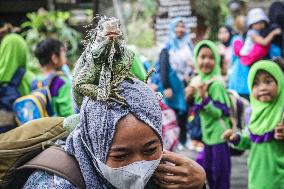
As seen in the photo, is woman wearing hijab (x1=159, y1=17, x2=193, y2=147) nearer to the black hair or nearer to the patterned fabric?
the black hair

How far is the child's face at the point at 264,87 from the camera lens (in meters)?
4.16

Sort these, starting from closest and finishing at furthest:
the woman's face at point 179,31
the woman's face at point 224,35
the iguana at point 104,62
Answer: the iguana at point 104,62 → the woman's face at point 179,31 → the woman's face at point 224,35

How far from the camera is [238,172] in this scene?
7.21 metres

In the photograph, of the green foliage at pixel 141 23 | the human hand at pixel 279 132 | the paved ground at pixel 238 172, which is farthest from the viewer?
the green foliage at pixel 141 23

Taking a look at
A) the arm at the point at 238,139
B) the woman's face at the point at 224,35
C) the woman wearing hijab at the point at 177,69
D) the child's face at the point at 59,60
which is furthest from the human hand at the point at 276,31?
the arm at the point at 238,139

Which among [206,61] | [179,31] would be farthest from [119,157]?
[179,31]

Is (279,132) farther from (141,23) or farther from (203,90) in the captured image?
(141,23)

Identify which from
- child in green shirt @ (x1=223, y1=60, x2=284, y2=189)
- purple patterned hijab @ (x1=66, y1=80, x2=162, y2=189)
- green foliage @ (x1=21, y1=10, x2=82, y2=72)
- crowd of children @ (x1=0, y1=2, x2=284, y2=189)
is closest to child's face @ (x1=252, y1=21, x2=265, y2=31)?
crowd of children @ (x1=0, y1=2, x2=284, y2=189)

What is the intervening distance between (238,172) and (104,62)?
5.40 meters

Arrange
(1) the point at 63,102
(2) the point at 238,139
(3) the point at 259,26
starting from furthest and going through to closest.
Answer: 1. (3) the point at 259,26
2. (1) the point at 63,102
3. (2) the point at 238,139

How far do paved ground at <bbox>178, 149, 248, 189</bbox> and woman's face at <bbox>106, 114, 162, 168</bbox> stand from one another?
472 centimetres

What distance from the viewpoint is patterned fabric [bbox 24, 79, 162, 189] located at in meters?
1.95

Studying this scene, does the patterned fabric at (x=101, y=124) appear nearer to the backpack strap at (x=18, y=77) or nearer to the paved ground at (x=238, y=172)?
the backpack strap at (x=18, y=77)

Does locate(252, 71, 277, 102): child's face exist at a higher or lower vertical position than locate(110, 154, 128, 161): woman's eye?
lower
